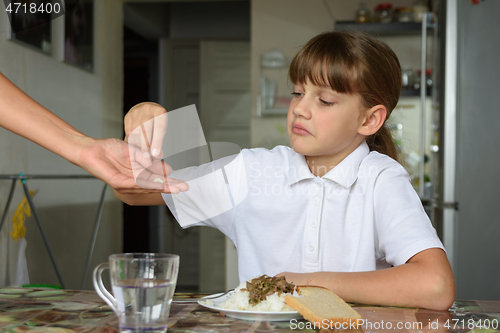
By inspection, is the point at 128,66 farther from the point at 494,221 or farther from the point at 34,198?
the point at 494,221

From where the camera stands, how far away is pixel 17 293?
0.79 m

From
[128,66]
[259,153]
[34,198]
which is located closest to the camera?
[259,153]

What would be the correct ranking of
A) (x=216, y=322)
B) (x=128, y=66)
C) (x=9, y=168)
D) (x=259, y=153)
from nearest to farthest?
(x=216, y=322) → (x=259, y=153) → (x=9, y=168) → (x=128, y=66)

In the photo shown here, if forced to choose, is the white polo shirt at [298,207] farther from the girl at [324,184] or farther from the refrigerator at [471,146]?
the refrigerator at [471,146]

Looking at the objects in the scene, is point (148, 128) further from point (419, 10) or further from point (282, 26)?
point (282, 26)

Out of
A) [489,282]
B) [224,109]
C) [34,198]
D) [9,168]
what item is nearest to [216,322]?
[489,282]

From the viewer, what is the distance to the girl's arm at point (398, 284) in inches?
29.4

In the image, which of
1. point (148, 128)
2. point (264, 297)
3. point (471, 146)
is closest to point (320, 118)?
point (148, 128)

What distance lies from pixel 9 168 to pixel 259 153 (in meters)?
1.59

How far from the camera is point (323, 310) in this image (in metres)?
0.60

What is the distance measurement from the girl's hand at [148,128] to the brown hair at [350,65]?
36 centimetres

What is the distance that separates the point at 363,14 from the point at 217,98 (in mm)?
1721

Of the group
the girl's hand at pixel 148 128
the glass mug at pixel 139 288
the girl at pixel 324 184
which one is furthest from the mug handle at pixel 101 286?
the girl at pixel 324 184

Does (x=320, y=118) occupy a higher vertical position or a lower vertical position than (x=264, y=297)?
higher
